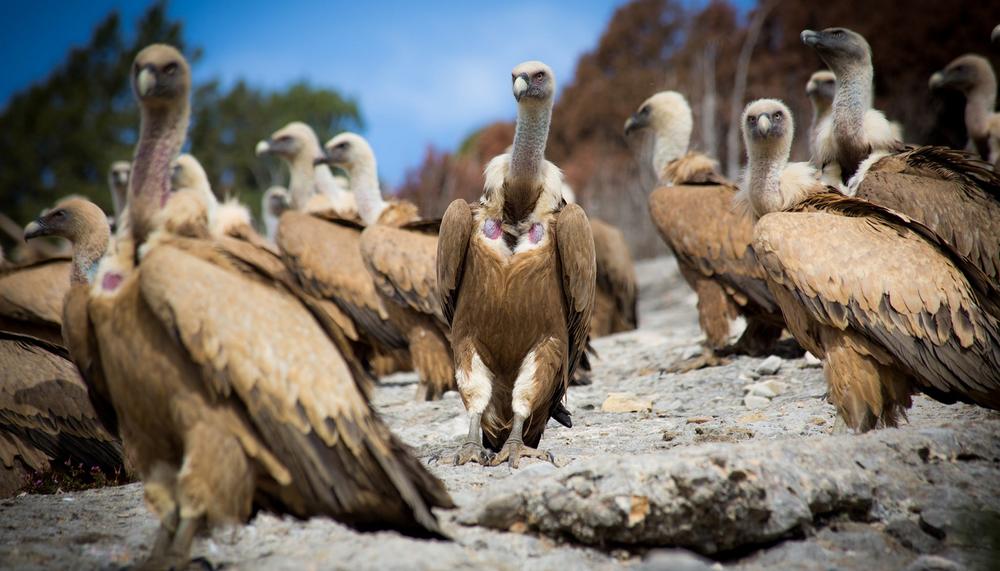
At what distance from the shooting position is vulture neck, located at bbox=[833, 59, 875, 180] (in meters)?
7.62

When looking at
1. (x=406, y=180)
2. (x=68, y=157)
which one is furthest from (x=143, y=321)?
(x=68, y=157)

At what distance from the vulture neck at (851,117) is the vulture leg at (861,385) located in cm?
259

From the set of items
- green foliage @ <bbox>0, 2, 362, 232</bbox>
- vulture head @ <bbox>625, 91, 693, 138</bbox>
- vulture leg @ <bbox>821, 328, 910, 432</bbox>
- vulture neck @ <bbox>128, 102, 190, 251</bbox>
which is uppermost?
green foliage @ <bbox>0, 2, 362, 232</bbox>

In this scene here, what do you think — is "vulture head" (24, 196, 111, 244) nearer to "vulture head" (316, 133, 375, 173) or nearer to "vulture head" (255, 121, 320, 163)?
"vulture head" (316, 133, 375, 173)

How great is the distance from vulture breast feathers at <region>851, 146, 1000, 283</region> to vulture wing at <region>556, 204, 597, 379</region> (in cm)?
232

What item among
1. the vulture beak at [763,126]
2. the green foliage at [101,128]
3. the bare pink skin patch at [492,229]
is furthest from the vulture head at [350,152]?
the green foliage at [101,128]

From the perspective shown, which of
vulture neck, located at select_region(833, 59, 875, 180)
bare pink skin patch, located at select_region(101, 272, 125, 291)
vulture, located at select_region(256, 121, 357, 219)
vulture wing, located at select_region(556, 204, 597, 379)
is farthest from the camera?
vulture, located at select_region(256, 121, 357, 219)

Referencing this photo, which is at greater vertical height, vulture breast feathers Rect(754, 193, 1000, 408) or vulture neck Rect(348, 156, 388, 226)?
vulture neck Rect(348, 156, 388, 226)

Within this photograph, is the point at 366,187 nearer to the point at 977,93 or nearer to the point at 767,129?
the point at 767,129

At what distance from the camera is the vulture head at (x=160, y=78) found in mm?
4277

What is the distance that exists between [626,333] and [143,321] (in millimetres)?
9056

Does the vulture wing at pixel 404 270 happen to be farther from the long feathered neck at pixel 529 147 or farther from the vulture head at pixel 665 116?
the vulture head at pixel 665 116

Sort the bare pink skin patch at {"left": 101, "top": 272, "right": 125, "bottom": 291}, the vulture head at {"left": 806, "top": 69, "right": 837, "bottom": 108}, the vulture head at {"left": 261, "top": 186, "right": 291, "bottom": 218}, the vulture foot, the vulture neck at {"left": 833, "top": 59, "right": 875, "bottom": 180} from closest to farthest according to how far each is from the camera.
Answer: the bare pink skin patch at {"left": 101, "top": 272, "right": 125, "bottom": 291}, the vulture neck at {"left": 833, "top": 59, "right": 875, "bottom": 180}, the vulture foot, the vulture head at {"left": 806, "top": 69, "right": 837, "bottom": 108}, the vulture head at {"left": 261, "top": 186, "right": 291, "bottom": 218}

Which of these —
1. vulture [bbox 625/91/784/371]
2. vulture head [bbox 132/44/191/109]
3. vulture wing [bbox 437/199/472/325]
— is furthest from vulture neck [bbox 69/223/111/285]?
vulture [bbox 625/91/784/371]
